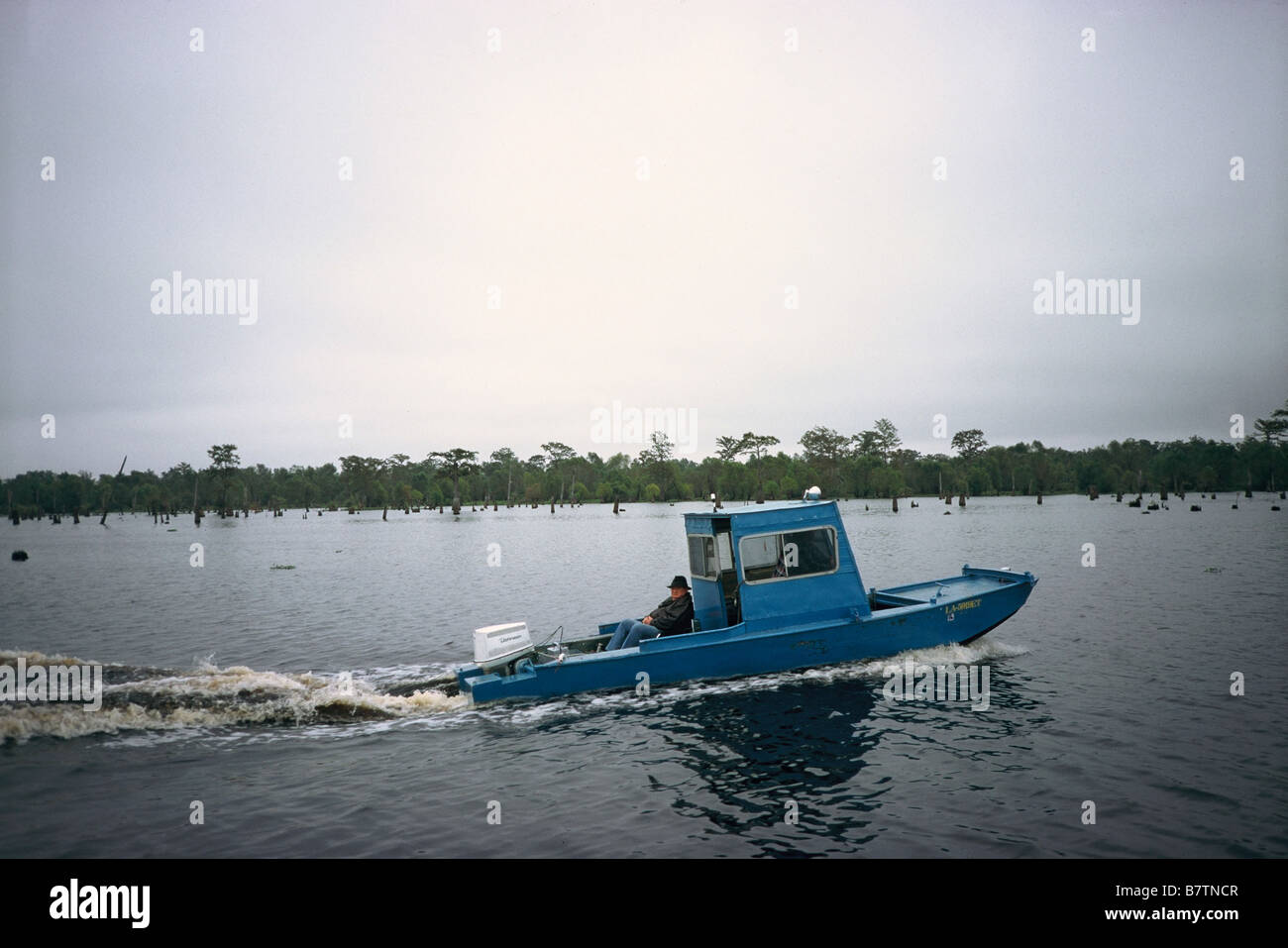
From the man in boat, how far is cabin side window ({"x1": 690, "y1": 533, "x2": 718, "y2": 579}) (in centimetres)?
61

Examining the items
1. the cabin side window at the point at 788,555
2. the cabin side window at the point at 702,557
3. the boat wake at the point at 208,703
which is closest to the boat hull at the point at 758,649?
the cabin side window at the point at 788,555

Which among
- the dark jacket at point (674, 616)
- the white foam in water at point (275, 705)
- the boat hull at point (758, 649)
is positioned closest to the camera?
the white foam in water at point (275, 705)

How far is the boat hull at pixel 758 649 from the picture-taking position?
13.4 metres

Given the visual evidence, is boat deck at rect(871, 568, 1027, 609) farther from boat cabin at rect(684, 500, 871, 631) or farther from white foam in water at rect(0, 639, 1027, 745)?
boat cabin at rect(684, 500, 871, 631)

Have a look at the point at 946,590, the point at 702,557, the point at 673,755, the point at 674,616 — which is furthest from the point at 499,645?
the point at 946,590

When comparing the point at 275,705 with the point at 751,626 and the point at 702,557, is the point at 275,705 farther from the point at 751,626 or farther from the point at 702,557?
the point at 751,626

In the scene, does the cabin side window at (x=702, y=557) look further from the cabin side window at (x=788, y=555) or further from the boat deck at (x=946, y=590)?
the boat deck at (x=946, y=590)

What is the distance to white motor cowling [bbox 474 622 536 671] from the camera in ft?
43.0

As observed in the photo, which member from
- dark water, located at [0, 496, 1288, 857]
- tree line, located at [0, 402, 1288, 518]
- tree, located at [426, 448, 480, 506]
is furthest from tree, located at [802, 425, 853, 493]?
dark water, located at [0, 496, 1288, 857]

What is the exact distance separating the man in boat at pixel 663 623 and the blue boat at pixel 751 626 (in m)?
0.27

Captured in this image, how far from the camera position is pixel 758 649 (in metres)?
14.2

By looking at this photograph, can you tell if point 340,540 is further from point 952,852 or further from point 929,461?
point 929,461

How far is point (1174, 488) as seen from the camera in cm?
16662

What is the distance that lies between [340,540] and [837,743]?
7269 centimetres
